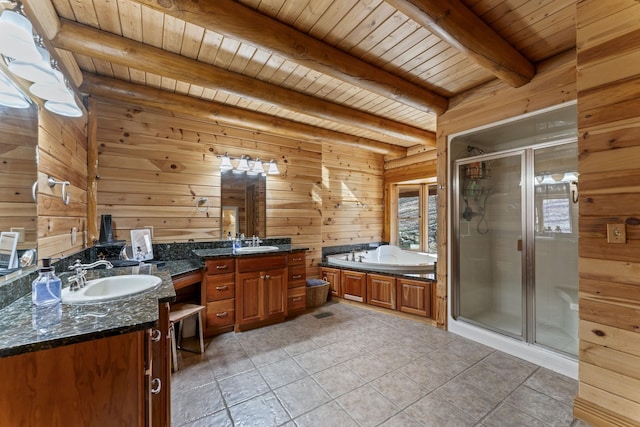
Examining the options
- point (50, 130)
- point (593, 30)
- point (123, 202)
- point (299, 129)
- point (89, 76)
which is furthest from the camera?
point (299, 129)

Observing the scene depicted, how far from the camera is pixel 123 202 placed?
9.04 ft

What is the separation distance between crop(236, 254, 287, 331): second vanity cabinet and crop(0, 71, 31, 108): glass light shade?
6.37 feet

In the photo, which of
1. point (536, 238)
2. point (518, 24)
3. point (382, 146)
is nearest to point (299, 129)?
point (382, 146)

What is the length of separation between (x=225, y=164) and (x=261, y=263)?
1323 millimetres

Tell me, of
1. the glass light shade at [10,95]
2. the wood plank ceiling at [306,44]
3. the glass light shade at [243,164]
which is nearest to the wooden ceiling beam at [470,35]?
the wood plank ceiling at [306,44]

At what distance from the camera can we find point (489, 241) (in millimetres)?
3143

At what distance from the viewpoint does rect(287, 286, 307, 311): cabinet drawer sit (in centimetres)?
328

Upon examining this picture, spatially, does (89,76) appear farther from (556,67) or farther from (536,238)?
(536,238)

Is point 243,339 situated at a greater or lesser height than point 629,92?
lesser

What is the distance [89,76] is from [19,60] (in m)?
1.51

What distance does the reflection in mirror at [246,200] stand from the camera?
3.40 m

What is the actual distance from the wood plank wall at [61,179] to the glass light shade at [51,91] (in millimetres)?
215

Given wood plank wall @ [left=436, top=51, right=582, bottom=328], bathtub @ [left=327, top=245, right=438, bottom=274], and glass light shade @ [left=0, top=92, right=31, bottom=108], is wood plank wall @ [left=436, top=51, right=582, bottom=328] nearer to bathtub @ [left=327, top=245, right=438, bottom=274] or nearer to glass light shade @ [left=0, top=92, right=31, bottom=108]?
bathtub @ [left=327, top=245, right=438, bottom=274]

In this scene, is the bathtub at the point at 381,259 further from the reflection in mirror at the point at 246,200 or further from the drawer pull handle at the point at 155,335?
the drawer pull handle at the point at 155,335
